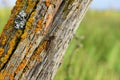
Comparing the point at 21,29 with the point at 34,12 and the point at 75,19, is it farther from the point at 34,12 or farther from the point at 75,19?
the point at 75,19

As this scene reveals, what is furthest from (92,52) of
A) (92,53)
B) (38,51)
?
(38,51)

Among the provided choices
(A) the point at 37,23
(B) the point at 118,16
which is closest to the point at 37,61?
(A) the point at 37,23

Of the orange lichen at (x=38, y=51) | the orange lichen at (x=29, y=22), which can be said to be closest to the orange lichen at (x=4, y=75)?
the orange lichen at (x=38, y=51)

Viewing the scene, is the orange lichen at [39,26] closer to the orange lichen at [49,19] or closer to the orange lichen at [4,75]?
the orange lichen at [49,19]

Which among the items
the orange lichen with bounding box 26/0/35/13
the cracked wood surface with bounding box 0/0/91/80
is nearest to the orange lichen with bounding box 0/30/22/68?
the cracked wood surface with bounding box 0/0/91/80

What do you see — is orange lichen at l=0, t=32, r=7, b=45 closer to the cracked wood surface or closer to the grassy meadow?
the cracked wood surface

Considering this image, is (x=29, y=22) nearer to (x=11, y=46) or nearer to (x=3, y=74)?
(x=11, y=46)
